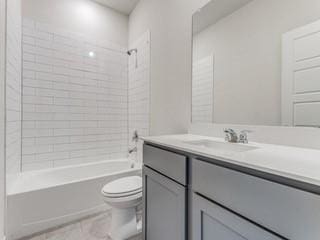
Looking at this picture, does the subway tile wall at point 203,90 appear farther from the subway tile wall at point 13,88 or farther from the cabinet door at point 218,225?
the subway tile wall at point 13,88

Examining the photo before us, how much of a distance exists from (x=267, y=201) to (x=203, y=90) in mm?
1137

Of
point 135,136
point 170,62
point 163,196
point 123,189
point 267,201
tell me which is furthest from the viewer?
point 135,136

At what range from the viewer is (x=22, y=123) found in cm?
205

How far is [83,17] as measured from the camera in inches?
95.6

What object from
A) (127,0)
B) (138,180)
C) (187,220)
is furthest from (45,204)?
(127,0)

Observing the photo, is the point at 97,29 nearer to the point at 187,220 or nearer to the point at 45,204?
the point at 45,204

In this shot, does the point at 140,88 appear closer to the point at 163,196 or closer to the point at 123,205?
the point at 123,205

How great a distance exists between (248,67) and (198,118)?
0.58 m

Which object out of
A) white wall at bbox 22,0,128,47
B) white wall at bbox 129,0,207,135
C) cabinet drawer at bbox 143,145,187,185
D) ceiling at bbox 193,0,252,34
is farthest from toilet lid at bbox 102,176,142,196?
white wall at bbox 22,0,128,47

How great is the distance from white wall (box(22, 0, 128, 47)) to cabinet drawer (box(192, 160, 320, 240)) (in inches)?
102

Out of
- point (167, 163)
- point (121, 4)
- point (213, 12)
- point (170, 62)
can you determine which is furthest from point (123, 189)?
point (121, 4)

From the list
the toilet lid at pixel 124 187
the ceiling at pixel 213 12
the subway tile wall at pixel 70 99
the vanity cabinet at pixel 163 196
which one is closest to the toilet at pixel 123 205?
the toilet lid at pixel 124 187

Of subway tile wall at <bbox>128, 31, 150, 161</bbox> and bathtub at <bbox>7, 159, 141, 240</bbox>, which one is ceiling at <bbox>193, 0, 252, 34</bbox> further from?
bathtub at <bbox>7, 159, 141, 240</bbox>

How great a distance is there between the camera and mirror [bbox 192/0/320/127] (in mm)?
949
